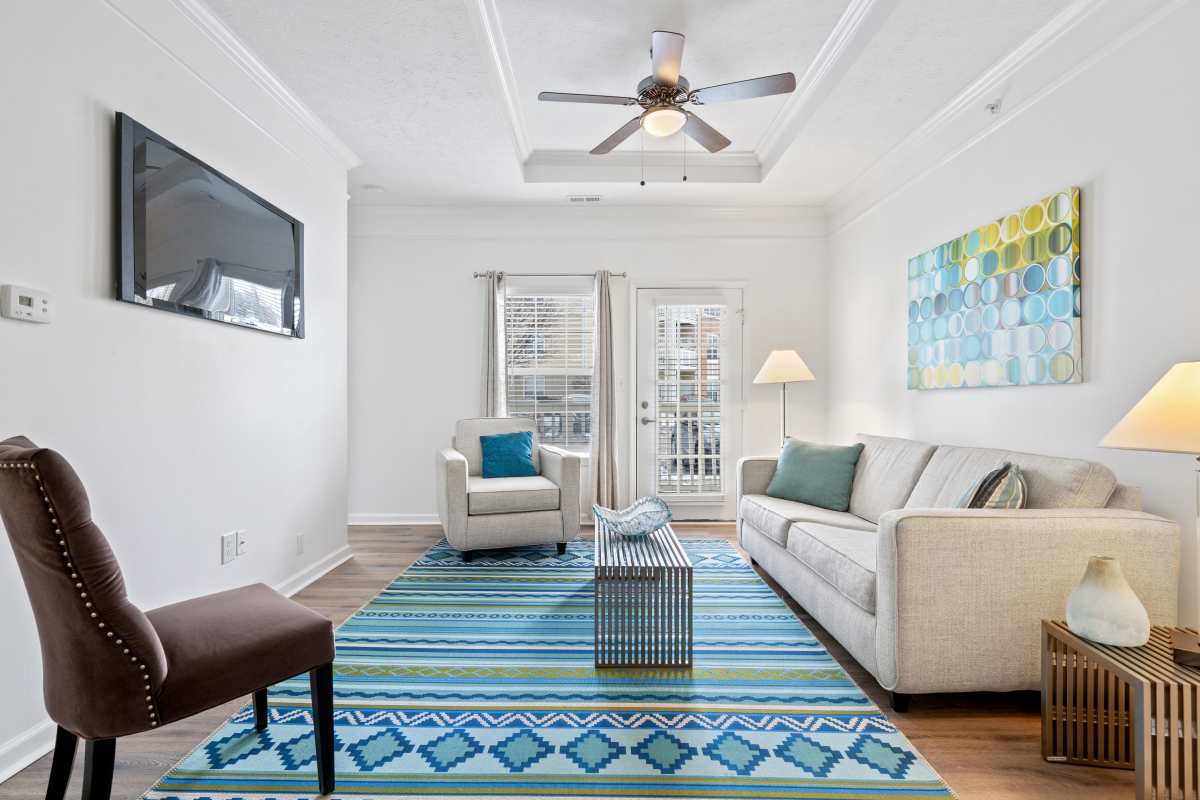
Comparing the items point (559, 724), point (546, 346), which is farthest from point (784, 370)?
point (559, 724)

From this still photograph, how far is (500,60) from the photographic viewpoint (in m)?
3.13

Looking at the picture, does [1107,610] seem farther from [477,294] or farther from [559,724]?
[477,294]

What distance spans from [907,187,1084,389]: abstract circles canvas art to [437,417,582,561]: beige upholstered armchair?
7.35 ft

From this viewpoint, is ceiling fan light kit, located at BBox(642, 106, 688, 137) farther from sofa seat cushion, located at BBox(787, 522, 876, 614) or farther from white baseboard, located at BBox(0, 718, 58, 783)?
white baseboard, located at BBox(0, 718, 58, 783)

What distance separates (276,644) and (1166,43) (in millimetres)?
3360


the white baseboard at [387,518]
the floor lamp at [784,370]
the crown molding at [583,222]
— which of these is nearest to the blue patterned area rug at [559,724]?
the floor lamp at [784,370]

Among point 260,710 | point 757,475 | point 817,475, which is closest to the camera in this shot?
point 260,710

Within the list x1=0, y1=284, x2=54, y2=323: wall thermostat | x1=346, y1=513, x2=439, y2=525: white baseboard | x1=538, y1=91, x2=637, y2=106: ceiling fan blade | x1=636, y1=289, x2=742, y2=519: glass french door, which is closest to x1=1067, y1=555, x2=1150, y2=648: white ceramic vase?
x1=538, y1=91, x2=637, y2=106: ceiling fan blade

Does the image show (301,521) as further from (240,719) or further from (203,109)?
(203,109)

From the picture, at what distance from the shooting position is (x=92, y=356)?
77.5 inches

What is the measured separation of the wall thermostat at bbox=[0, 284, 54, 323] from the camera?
166cm

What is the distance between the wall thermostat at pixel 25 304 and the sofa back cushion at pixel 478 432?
2.79 m

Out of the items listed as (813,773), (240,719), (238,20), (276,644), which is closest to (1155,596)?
(813,773)

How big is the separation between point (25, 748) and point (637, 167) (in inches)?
169
